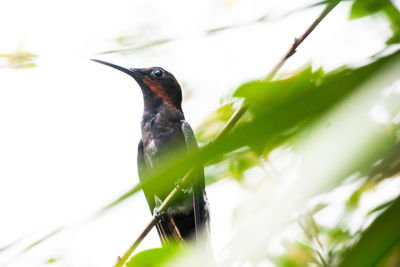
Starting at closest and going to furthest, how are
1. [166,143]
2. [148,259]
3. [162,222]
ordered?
[148,259]
[162,222]
[166,143]

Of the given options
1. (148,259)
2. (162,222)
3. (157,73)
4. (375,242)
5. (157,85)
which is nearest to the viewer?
(375,242)

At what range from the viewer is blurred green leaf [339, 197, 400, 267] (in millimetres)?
316

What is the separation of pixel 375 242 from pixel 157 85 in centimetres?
476

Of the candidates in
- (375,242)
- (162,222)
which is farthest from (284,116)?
(162,222)

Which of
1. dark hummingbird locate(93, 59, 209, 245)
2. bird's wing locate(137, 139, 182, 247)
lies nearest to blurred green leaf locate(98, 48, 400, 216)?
bird's wing locate(137, 139, 182, 247)

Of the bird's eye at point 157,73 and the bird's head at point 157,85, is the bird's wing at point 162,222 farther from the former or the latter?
the bird's eye at point 157,73

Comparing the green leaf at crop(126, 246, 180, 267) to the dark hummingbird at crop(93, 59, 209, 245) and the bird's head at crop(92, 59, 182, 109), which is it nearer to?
the dark hummingbird at crop(93, 59, 209, 245)

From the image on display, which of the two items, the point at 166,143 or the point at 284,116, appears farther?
the point at 166,143

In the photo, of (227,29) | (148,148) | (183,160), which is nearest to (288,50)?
(227,29)

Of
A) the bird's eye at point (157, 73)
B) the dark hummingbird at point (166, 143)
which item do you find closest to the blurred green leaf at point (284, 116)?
the dark hummingbird at point (166, 143)

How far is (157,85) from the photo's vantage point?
5012 millimetres

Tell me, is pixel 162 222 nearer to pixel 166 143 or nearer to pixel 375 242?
pixel 166 143

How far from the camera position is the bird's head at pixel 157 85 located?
4.83 metres

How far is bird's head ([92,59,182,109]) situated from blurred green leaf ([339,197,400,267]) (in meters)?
4.41
